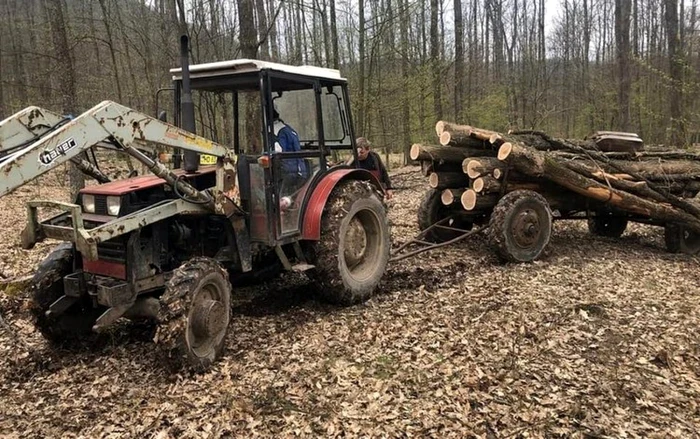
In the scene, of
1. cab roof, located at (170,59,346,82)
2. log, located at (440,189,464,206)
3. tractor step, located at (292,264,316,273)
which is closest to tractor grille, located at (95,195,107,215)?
cab roof, located at (170,59,346,82)

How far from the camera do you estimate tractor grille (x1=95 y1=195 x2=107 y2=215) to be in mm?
4328

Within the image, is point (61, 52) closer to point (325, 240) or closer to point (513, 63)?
point (325, 240)

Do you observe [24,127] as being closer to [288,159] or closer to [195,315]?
[195,315]

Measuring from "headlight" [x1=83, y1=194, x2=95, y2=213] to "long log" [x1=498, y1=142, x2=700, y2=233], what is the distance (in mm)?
5023

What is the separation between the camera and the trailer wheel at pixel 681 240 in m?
8.28

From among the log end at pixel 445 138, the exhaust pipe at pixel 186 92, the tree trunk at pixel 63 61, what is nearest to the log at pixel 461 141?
the log end at pixel 445 138

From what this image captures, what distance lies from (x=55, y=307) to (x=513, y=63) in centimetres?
3253

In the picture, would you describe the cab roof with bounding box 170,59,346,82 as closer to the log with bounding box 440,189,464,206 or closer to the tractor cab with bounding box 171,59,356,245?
the tractor cab with bounding box 171,59,356,245

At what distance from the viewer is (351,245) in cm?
588

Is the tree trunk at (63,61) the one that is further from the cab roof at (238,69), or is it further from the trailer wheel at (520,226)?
the trailer wheel at (520,226)

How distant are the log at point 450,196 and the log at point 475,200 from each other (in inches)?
9.8

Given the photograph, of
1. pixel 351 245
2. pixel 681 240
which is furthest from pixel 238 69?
pixel 681 240

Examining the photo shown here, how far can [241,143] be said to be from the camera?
621 cm

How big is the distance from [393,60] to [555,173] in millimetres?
13676
